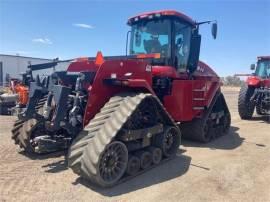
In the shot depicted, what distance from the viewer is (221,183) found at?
4.90m

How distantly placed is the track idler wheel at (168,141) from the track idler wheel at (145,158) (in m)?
0.42

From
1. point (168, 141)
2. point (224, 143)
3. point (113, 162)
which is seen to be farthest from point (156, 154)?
point (224, 143)

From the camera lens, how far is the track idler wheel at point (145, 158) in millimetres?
5092

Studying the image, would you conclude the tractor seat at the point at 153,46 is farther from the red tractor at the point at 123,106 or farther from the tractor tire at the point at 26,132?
the tractor tire at the point at 26,132

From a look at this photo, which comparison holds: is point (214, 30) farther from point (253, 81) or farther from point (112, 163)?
point (253, 81)

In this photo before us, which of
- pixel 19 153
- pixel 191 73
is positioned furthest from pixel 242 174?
pixel 19 153

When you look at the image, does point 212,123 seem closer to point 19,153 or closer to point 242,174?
point 242,174

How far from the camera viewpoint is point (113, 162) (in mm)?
4527

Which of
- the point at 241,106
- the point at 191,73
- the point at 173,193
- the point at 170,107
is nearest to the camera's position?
the point at 173,193

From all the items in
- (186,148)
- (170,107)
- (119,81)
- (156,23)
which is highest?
(156,23)

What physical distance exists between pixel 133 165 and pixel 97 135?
91 cm

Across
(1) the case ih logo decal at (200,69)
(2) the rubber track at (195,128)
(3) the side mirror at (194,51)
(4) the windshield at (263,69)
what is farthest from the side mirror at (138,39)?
(4) the windshield at (263,69)

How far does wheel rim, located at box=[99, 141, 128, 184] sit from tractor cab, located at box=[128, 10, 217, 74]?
2864 millimetres

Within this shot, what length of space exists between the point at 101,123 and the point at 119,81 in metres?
0.85
